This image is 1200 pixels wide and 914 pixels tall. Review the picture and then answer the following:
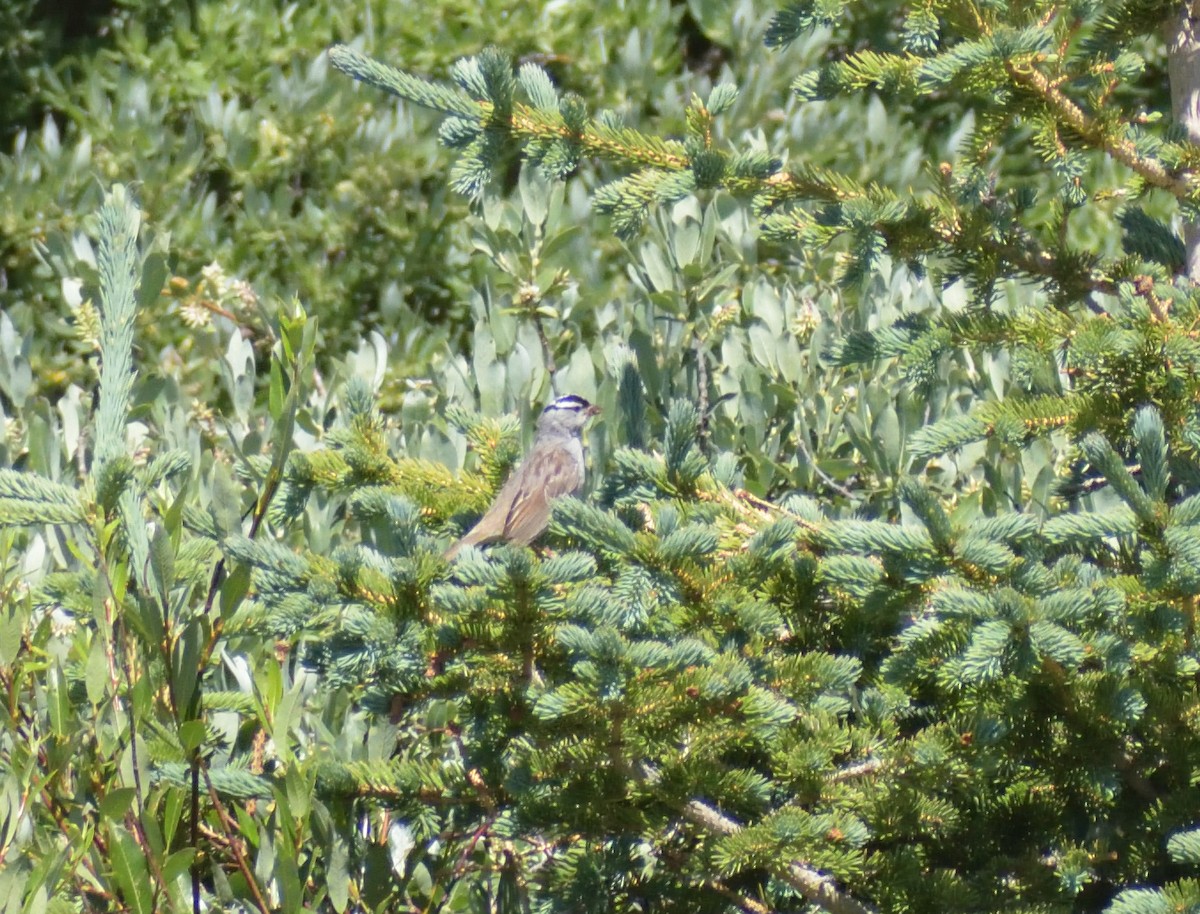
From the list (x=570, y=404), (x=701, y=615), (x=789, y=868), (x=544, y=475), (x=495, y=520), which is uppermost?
(x=701, y=615)

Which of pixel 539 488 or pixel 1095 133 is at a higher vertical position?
pixel 1095 133

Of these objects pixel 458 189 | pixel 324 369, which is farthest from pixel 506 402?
pixel 324 369

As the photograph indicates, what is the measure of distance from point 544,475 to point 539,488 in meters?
0.20

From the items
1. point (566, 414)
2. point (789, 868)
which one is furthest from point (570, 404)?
point (789, 868)

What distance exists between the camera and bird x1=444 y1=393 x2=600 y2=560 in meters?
3.64

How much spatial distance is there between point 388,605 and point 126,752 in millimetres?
591

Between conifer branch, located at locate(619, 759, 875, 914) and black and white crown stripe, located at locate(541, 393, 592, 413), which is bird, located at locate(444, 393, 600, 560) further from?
conifer branch, located at locate(619, 759, 875, 914)

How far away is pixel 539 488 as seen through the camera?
4.43m

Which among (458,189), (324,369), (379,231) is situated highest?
(458,189)

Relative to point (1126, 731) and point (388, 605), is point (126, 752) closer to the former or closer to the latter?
point (388, 605)

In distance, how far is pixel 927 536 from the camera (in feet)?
7.55

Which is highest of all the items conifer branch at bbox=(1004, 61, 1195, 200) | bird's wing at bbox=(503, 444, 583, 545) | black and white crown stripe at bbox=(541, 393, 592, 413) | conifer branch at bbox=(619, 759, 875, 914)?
conifer branch at bbox=(1004, 61, 1195, 200)

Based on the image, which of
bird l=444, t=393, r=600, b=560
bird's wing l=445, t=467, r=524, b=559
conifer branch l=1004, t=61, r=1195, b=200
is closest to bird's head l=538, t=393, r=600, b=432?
bird l=444, t=393, r=600, b=560

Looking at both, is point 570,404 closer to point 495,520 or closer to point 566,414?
point 566,414
